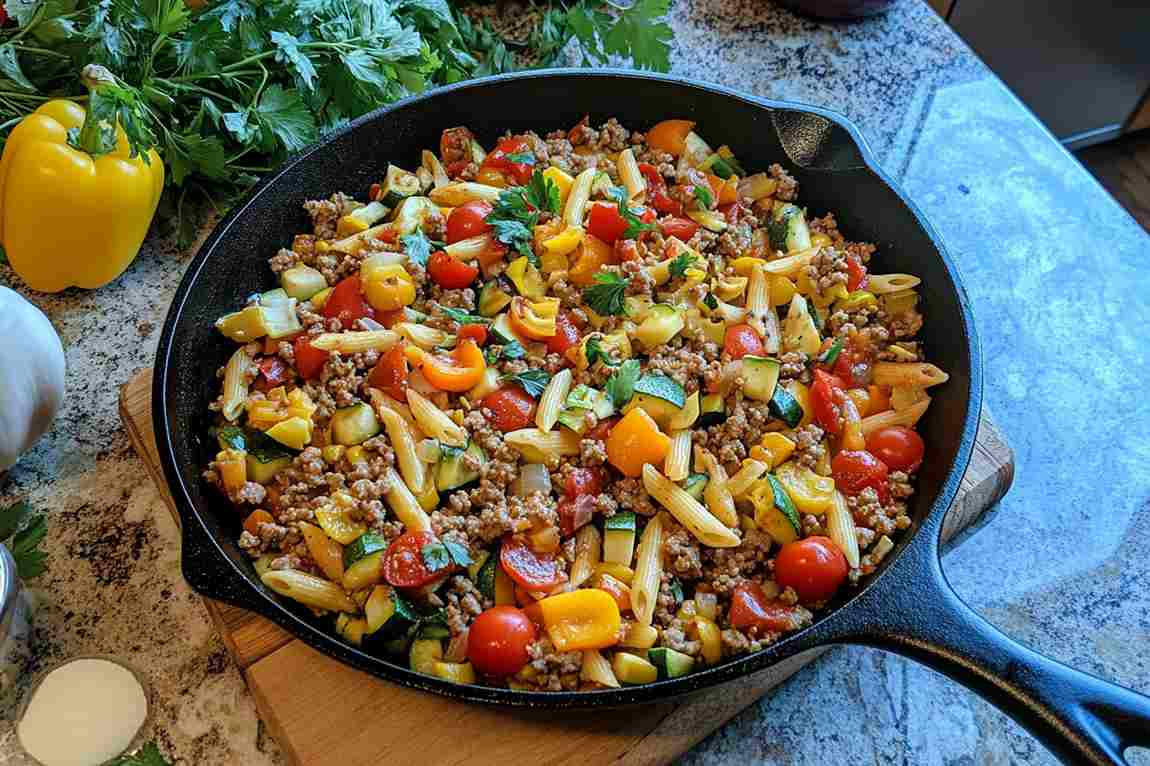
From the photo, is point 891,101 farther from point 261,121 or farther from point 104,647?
point 104,647

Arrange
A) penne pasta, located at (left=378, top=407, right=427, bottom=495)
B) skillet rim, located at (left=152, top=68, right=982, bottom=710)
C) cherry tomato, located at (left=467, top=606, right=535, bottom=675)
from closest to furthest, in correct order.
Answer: skillet rim, located at (left=152, top=68, right=982, bottom=710) → cherry tomato, located at (left=467, top=606, right=535, bottom=675) → penne pasta, located at (left=378, top=407, right=427, bottom=495)

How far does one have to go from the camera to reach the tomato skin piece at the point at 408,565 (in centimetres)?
203

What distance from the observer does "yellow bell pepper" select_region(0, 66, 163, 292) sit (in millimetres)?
2502

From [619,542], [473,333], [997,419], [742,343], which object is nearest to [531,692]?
[619,542]

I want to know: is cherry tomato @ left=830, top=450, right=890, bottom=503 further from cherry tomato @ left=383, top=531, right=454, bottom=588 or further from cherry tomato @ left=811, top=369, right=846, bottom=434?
cherry tomato @ left=383, top=531, right=454, bottom=588

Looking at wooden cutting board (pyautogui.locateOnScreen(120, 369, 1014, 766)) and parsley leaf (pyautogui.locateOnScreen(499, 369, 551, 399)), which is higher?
parsley leaf (pyautogui.locateOnScreen(499, 369, 551, 399))

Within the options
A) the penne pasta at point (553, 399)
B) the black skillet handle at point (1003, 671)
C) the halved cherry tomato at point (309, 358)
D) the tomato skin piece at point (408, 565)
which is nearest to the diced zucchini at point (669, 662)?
the black skillet handle at point (1003, 671)

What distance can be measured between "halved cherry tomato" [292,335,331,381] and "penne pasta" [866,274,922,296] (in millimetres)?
1362

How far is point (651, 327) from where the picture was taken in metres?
2.39

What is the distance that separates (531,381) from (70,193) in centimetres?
129

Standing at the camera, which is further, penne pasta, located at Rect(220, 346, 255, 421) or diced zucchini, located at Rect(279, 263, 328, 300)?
diced zucchini, located at Rect(279, 263, 328, 300)

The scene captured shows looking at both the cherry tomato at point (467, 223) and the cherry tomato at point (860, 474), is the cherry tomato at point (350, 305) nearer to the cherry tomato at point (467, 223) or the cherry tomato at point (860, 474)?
the cherry tomato at point (467, 223)

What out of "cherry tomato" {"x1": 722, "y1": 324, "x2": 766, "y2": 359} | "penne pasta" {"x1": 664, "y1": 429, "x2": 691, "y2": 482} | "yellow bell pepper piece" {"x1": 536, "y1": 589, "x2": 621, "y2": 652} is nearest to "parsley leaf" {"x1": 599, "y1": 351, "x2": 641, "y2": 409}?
"penne pasta" {"x1": 664, "y1": 429, "x2": 691, "y2": 482}

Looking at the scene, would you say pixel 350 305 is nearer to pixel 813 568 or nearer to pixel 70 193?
pixel 70 193
